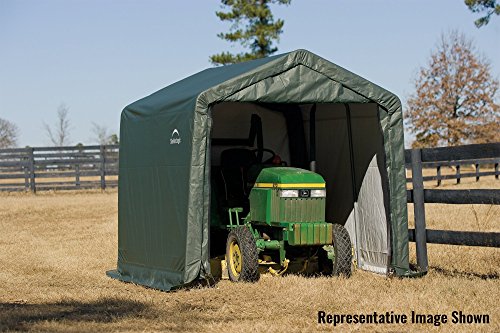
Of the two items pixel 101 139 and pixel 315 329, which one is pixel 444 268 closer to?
pixel 315 329

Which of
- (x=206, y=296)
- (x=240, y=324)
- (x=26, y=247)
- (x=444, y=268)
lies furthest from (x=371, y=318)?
(x=26, y=247)

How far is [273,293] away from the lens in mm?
9250

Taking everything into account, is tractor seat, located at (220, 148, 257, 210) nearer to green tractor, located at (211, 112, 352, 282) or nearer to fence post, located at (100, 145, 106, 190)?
green tractor, located at (211, 112, 352, 282)

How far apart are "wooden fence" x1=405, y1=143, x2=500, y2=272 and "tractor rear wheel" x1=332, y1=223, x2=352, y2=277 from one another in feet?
3.14

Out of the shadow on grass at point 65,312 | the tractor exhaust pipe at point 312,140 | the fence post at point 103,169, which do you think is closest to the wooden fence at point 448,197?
the tractor exhaust pipe at point 312,140

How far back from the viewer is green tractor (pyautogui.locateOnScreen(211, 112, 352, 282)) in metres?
10.2

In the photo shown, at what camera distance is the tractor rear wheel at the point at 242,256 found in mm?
10062

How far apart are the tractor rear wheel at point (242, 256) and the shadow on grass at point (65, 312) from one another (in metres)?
1.57

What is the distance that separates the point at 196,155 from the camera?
31.8 ft

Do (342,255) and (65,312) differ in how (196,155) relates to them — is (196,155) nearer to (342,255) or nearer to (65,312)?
(342,255)

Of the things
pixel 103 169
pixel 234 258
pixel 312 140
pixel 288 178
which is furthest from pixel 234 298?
pixel 103 169

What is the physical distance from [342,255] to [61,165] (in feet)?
69.0

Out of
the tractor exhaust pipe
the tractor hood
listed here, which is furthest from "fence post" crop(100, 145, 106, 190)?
the tractor hood

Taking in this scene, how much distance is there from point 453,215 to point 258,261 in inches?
317
